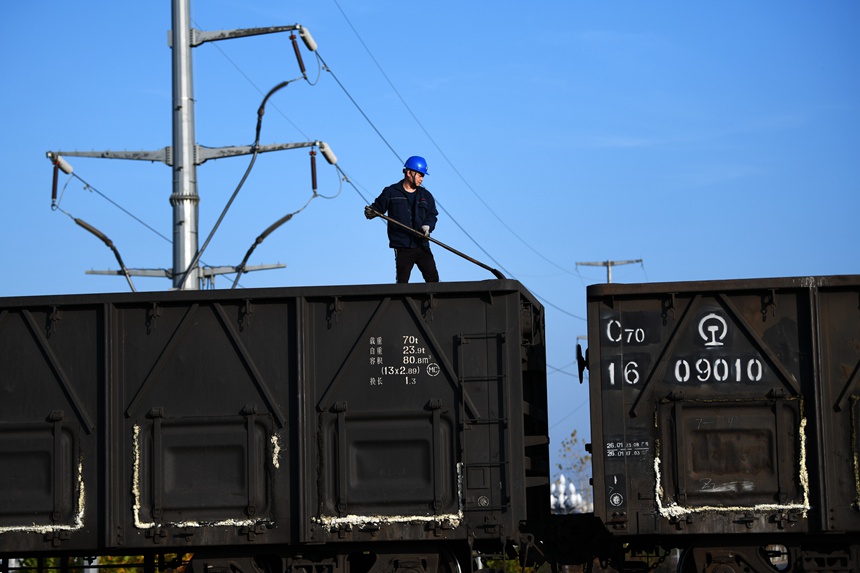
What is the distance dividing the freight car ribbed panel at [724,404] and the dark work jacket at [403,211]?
2.77 m

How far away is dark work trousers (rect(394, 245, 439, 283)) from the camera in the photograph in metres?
13.2

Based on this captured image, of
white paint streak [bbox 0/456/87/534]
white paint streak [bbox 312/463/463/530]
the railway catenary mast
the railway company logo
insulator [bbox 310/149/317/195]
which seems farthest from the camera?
insulator [bbox 310/149/317/195]

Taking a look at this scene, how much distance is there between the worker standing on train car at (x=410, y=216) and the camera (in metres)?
13.2

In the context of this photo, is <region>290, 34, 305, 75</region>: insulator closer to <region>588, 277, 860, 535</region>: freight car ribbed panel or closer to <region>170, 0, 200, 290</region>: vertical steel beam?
<region>170, 0, 200, 290</region>: vertical steel beam

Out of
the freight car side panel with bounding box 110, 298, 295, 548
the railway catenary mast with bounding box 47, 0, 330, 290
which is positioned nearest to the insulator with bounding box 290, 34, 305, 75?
the railway catenary mast with bounding box 47, 0, 330, 290

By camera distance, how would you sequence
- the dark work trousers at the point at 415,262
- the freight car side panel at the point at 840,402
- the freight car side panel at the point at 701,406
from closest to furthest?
the freight car side panel at the point at 840,402 < the freight car side panel at the point at 701,406 < the dark work trousers at the point at 415,262

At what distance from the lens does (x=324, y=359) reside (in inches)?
447

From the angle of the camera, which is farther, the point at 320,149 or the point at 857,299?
the point at 320,149

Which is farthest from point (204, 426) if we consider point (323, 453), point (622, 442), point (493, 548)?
point (622, 442)

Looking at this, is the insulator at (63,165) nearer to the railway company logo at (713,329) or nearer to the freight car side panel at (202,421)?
the freight car side panel at (202,421)

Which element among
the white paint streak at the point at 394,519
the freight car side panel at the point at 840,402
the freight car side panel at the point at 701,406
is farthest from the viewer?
the white paint streak at the point at 394,519

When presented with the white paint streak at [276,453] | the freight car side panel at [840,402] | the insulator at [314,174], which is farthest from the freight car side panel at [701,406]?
the insulator at [314,174]

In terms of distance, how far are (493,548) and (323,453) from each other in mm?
2152

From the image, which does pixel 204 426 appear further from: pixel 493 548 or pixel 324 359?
pixel 493 548
